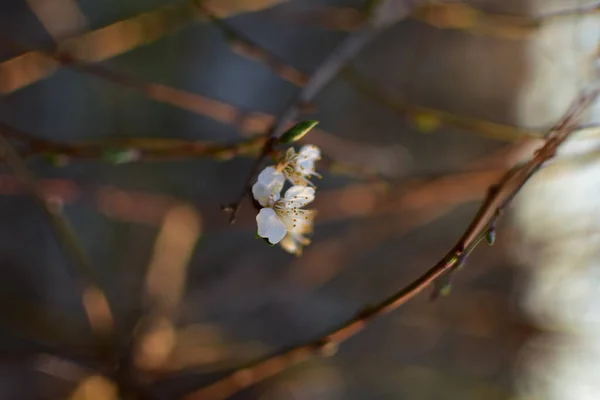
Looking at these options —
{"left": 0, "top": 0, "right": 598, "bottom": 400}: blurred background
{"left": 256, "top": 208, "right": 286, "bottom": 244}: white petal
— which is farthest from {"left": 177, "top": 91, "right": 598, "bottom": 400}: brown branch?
{"left": 0, "top": 0, "right": 598, "bottom": 400}: blurred background

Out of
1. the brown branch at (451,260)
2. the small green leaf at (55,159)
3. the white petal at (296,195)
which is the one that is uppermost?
the small green leaf at (55,159)

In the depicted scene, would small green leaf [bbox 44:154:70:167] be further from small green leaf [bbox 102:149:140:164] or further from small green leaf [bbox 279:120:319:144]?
small green leaf [bbox 279:120:319:144]

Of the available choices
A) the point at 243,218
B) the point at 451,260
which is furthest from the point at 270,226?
the point at 243,218

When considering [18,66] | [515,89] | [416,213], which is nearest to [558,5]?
[515,89]

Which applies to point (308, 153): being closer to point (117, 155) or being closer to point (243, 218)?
point (117, 155)

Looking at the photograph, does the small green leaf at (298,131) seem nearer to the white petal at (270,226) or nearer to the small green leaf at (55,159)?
the white petal at (270,226)

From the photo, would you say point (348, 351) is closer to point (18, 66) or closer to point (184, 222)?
point (184, 222)

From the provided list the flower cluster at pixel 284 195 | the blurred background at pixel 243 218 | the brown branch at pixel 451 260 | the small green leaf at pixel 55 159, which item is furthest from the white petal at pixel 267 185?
the blurred background at pixel 243 218
